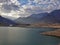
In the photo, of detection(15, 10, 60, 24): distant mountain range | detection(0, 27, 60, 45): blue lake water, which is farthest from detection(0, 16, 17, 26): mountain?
detection(15, 10, 60, 24): distant mountain range

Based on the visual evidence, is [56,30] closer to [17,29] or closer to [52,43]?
[52,43]

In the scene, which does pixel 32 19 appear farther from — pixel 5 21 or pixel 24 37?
pixel 5 21

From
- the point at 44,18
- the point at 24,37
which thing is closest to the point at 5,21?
the point at 24,37

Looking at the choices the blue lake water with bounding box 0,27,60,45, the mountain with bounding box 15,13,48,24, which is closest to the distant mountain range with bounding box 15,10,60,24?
the mountain with bounding box 15,13,48,24

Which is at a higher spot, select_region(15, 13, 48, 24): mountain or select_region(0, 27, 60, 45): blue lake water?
select_region(15, 13, 48, 24): mountain

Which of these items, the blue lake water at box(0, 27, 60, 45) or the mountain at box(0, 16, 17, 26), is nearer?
the blue lake water at box(0, 27, 60, 45)

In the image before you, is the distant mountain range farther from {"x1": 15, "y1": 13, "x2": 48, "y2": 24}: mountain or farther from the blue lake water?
the blue lake water

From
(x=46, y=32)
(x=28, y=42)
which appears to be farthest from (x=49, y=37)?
(x=28, y=42)

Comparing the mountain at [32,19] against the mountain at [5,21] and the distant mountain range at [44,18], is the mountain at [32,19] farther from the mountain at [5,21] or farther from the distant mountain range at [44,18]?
the mountain at [5,21]

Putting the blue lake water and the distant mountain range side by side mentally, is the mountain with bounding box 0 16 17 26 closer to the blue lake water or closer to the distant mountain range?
the blue lake water
